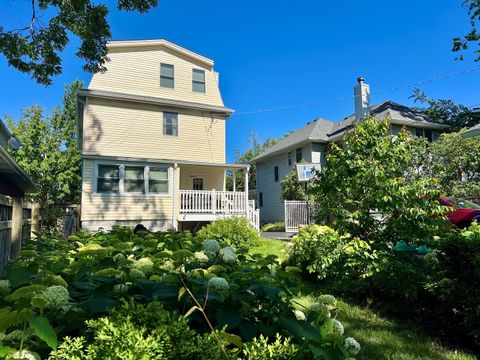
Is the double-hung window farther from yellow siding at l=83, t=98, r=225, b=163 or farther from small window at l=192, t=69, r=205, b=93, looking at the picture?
small window at l=192, t=69, r=205, b=93

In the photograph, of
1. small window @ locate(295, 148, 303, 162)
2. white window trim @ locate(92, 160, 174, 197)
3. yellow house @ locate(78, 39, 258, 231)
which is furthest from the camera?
small window @ locate(295, 148, 303, 162)

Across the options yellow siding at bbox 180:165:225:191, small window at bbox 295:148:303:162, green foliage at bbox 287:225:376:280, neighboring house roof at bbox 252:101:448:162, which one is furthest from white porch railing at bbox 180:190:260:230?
green foliage at bbox 287:225:376:280

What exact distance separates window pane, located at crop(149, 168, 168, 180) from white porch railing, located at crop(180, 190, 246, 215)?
1229mm

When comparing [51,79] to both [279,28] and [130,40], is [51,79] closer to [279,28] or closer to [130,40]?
[130,40]

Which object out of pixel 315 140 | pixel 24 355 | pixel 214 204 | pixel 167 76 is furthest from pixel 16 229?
pixel 315 140

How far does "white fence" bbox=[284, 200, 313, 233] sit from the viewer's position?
19.0m

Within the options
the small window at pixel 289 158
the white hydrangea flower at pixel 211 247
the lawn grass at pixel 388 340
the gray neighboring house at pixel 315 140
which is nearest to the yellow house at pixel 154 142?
the gray neighboring house at pixel 315 140

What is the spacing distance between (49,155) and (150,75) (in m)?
10.2

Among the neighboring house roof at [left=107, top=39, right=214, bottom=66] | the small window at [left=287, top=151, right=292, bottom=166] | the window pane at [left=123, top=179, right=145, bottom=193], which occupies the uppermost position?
the neighboring house roof at [left=107, top=39, right=214, bottom=66]

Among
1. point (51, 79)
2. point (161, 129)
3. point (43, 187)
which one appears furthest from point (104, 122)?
point (43, 187)

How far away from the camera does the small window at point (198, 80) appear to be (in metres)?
18.6

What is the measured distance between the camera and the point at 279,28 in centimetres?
1912

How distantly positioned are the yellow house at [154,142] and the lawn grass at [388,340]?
Answer: 11.8 meters

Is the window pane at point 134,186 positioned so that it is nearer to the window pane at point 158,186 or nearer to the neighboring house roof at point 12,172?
the window pane at point 158,186
